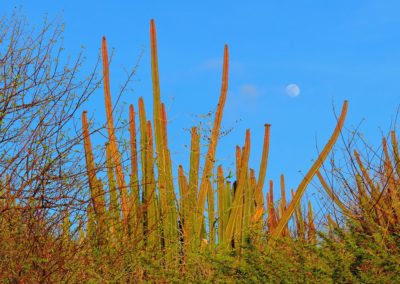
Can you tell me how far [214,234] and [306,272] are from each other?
2.44m

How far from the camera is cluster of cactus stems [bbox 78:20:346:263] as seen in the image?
7289 millimetres

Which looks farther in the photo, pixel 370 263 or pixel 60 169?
pixel 60 169

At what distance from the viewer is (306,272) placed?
511 centimetres

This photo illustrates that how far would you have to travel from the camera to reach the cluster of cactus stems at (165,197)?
7289 mm

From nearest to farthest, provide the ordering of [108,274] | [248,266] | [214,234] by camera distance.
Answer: [248,266] < [108,274] < [214,234]

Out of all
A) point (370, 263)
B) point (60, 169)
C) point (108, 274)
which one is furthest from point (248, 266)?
point (60, 169)

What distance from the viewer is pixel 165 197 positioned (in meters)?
7.47

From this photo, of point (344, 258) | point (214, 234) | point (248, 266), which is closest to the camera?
point (344, 258)

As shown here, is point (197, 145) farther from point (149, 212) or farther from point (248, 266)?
point (248, 266)

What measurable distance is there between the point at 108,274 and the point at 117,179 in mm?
1180

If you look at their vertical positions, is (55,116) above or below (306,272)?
above

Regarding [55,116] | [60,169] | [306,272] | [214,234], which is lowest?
[306,272]

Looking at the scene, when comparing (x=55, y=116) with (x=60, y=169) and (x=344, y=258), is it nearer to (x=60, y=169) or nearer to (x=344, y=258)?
(x=60, y=169)

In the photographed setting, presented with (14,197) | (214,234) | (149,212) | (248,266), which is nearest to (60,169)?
(14,197)
